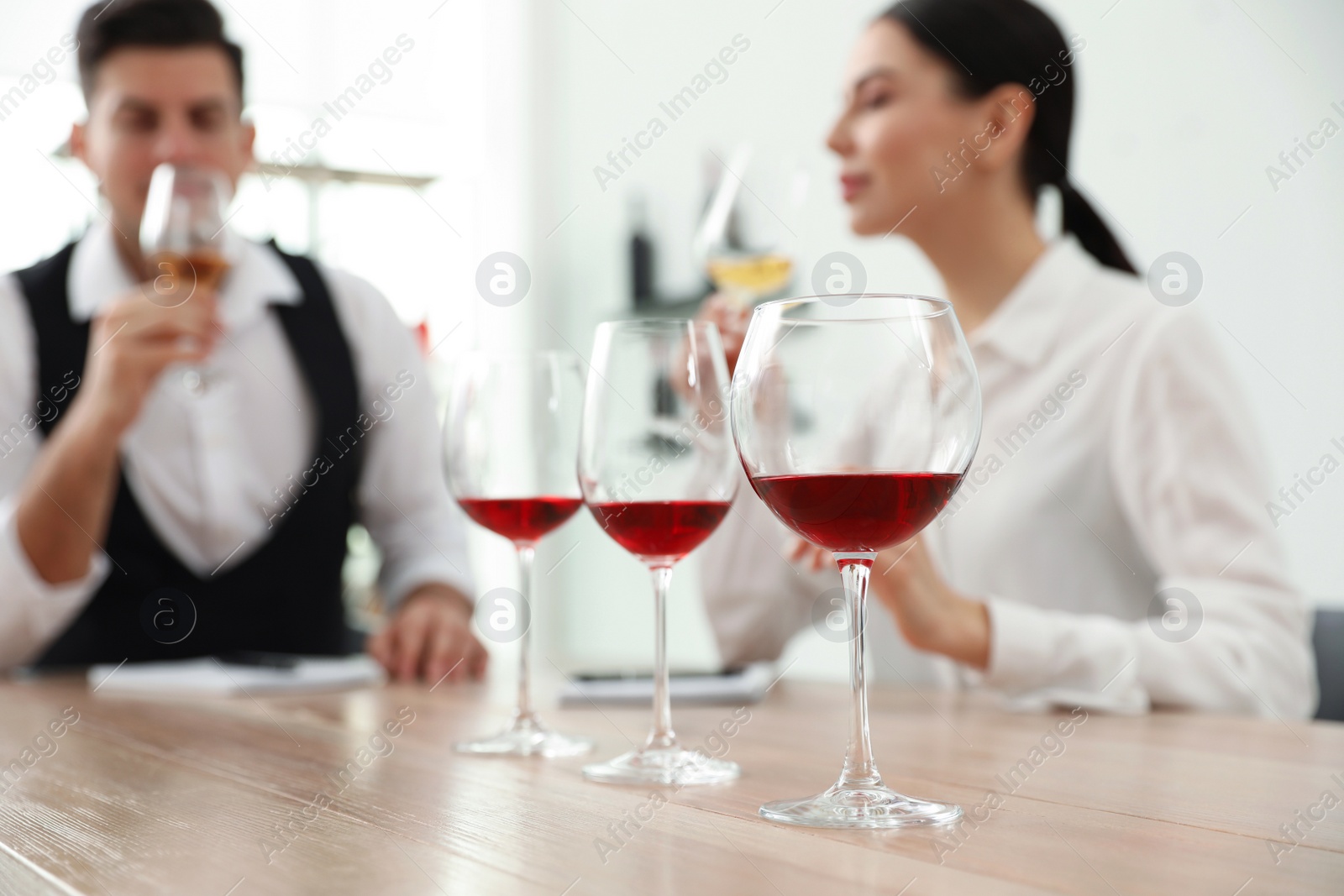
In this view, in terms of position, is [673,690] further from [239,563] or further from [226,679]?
[239,563]

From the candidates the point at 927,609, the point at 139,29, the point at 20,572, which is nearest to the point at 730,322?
the point at 927,609

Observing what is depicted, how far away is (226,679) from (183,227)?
61 centimetres

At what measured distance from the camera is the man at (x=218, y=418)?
1908 millimetres

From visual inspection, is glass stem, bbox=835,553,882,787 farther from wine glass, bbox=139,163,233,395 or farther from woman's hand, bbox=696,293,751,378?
wine glass, bbox=139,163,233,395

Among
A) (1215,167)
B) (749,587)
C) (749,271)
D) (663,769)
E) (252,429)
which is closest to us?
(663,769)

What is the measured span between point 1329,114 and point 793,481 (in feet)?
6.50

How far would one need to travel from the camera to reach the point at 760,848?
0.56 meters

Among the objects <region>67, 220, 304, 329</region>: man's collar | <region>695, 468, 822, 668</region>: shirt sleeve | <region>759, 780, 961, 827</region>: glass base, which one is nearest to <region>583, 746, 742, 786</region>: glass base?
<region>759, 780, 961, 827</region>: glass base

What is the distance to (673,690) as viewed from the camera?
119cm

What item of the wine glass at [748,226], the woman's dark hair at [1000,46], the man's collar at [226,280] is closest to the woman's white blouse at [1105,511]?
the woman's dark hair at [1000,46]

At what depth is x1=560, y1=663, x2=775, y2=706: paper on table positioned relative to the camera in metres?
1.18

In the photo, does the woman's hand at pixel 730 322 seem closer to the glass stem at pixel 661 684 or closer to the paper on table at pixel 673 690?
the paper on table at pixel 673 690

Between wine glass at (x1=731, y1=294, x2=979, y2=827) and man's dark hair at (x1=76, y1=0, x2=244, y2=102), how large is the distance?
1723 millimetres

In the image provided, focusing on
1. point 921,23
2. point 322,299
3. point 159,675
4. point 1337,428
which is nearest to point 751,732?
Result: point 159,675
